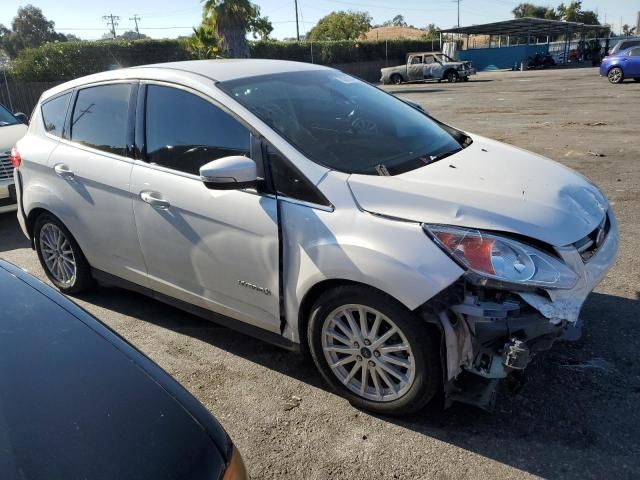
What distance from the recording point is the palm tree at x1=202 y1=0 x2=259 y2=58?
22031 millimetres

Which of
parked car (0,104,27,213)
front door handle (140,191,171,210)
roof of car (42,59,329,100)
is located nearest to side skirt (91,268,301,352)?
front door handle (140,191,171,210)

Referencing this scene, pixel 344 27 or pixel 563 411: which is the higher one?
pixel 344 27

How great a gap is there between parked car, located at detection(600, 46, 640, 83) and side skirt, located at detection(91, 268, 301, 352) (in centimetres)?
2375

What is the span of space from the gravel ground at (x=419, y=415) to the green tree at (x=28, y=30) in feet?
332

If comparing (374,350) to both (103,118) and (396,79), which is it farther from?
(396,79)

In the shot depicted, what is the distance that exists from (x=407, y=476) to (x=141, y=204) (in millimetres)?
2241

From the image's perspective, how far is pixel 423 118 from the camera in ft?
12.8

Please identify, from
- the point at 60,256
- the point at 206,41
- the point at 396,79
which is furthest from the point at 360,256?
the point at 396,79

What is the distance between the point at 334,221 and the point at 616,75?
24347 millimetres

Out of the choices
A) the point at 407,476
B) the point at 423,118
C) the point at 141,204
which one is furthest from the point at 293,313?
the point at 423,118

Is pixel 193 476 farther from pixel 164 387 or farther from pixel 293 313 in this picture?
pixel 293 313

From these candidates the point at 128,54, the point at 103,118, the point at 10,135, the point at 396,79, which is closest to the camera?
the point at 103,118

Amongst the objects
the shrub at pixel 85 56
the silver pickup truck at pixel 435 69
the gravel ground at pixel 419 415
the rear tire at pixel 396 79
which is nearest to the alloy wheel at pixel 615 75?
the silver pickup truck at pixel 435 69

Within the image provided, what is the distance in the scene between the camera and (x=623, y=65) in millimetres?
22078
